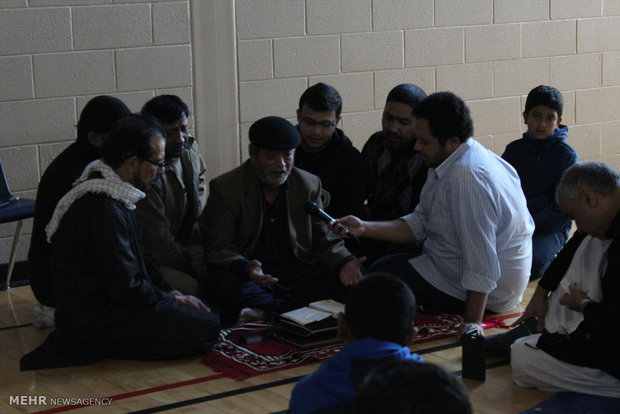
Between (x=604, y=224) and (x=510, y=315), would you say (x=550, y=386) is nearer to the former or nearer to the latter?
(x=604, y=224)

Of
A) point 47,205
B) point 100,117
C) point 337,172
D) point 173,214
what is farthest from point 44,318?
point 337,172

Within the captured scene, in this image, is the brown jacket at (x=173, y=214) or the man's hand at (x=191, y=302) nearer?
the man's hand at (x=191, y=302)

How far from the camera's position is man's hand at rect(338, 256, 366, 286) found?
4004 millimetres

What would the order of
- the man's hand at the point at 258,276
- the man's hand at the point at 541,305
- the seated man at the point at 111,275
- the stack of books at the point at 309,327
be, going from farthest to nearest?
the man's hand at the point at 258,276 → the stack of books at the point at 309,327 → the seated man at the point at 111,275 → the man's hand at the point at 541,305

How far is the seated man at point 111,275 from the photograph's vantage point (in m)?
A: 3.39

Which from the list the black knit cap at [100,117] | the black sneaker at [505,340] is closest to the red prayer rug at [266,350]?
the black sneaker at [505,340]

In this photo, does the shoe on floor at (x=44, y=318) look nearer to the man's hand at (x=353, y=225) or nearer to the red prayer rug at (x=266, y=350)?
the red prayer rug at (x=266, y=350)

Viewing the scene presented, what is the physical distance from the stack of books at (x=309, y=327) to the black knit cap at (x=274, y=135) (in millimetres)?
722

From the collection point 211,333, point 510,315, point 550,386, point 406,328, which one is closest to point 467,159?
point 510,315

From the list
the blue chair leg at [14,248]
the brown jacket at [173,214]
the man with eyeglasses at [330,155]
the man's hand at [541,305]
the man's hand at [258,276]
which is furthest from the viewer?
the blue chair leg at [14,248]

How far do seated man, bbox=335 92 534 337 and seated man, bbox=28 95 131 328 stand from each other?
1.17m

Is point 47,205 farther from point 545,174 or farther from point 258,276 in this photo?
point 545,174

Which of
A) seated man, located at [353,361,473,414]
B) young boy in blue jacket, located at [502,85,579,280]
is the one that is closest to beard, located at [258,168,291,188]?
young boy in blue jacket, located at [502,85,579,280]

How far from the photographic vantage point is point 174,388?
3.22 metres
